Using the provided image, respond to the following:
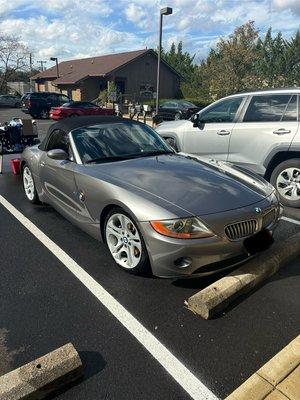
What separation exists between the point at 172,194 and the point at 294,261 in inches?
61.4

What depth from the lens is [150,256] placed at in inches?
127

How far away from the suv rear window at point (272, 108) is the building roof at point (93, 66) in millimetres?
32846

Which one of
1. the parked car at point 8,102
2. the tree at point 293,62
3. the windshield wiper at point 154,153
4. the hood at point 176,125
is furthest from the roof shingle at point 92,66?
the windshield wiper at point 154,153

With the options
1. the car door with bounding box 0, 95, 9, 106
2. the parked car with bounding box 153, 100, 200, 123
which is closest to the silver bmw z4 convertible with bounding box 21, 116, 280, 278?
the parked car with bounding box 153, 100, 200, 123

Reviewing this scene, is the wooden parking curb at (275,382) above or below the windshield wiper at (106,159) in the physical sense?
below

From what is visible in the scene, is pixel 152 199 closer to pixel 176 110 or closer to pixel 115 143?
pixel 115 143

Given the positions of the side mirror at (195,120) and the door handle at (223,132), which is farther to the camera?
the side mirror at (195,120)

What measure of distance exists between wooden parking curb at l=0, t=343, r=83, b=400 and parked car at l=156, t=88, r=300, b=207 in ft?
14.3

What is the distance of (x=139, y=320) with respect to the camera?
9.88 feet

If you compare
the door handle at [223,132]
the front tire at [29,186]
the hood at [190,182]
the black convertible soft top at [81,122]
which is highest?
the black convertible soft top at [81,122]

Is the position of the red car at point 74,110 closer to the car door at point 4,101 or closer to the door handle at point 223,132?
the door handle at point 223,132

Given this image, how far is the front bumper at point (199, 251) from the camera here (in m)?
3.07

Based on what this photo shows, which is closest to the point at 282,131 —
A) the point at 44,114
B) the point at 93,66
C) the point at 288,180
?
the point at 288,180

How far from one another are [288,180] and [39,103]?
977 inches
